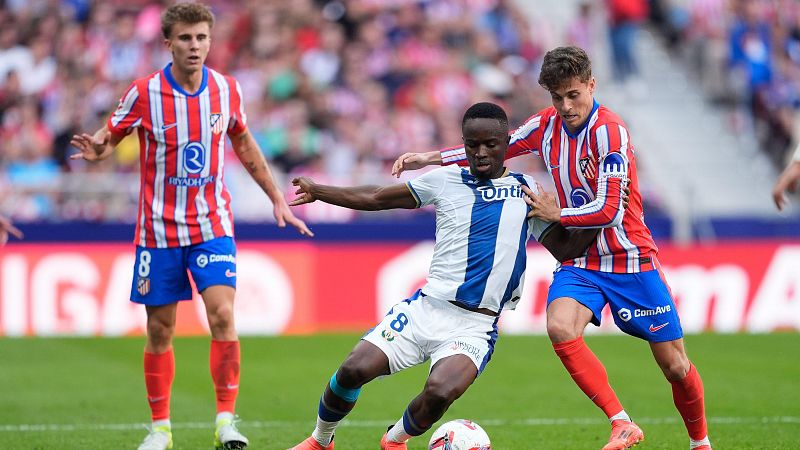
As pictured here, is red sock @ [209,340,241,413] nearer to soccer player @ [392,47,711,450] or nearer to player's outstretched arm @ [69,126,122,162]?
player's outstretched arm @ [69,126,122,162]

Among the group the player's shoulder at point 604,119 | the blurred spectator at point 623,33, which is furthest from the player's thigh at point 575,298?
the blurred spectator at point 623,33

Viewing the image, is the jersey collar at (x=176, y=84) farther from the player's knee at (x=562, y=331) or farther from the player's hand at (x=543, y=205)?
the player's knee at (x=562, y=331)

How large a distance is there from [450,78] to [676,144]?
16.2ft

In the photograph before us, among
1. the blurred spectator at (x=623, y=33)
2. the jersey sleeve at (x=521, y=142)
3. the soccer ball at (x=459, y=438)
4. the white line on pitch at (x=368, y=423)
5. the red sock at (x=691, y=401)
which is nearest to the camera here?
the soccer ball at (x=459, y=438)

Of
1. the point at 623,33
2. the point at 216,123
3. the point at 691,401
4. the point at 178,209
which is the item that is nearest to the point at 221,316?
the point at 178,209

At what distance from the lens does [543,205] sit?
268 inches

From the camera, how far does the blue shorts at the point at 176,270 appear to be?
7.66 metres

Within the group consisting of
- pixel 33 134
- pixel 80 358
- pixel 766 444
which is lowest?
pixel 80 358

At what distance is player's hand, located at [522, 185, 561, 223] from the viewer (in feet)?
22.2

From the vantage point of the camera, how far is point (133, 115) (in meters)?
7.70

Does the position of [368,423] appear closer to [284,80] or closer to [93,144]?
[93,144]

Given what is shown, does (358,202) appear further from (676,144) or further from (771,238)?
(676,144)

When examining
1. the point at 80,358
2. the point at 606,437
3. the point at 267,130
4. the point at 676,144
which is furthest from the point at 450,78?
the point at 606,437

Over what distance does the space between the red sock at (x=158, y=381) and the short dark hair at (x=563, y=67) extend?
305 centimetres
